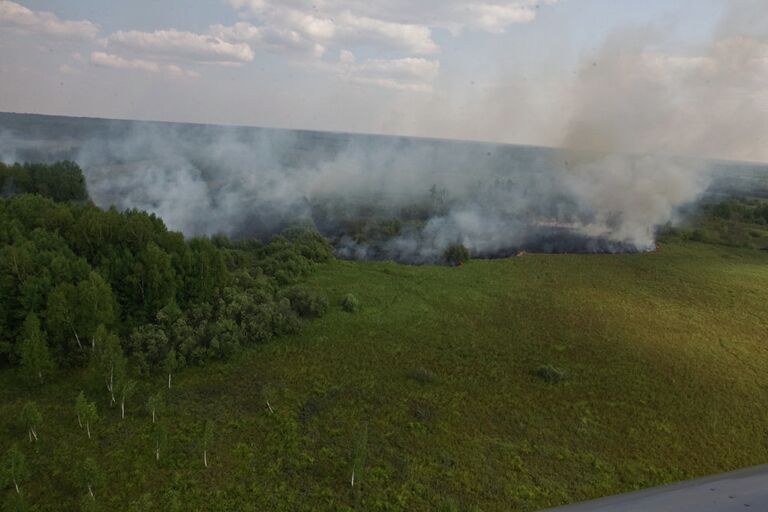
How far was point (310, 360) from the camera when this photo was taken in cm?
2908

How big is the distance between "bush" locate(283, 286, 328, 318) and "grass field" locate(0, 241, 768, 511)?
0.96 metres

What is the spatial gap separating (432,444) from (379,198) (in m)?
67.7

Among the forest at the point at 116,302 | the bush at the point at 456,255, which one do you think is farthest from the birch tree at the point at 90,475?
the bush at the point at 456,255

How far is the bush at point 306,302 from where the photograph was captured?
115ft

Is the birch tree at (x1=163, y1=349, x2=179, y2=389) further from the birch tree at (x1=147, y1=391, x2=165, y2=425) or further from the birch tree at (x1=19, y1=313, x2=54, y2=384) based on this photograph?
the birch tree at (x1=19, y1=313, x2=54, y2=384)

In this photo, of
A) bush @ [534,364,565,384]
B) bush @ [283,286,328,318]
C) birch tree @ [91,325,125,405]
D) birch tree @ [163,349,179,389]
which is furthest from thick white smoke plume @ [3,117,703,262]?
birch tree @ [91,325,125,405]

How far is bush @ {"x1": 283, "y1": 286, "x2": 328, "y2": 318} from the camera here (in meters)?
35.2

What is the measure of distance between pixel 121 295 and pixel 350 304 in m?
15.6

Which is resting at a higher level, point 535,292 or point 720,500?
point 720,500

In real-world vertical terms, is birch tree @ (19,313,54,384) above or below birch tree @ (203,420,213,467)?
above

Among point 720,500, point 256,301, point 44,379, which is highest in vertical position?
point 720,500

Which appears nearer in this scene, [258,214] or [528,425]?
[528,425]

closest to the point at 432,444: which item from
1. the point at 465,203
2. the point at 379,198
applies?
the point at 465,203

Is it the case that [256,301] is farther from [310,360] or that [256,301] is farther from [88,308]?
[88,308]
